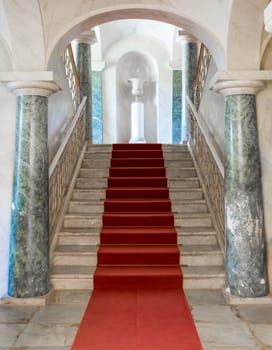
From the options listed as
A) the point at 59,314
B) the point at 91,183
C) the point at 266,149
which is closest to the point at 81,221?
the point at 91,183

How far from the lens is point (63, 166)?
19.9 feet

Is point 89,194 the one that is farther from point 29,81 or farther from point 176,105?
point 176,105

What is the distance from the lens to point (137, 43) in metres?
11.3

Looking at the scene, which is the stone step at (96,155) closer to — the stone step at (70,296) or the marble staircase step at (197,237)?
the marble staircase step at (197,237)

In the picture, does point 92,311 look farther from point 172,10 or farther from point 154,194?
point 172,10

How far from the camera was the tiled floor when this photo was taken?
10.8 feet

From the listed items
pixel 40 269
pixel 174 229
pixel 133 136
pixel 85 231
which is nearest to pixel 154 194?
pixel 174 229

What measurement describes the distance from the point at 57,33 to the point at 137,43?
24.0 feet

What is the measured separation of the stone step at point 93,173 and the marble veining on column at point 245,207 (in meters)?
2.96

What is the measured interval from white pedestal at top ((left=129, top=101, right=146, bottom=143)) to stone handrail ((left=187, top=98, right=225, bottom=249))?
322 cm

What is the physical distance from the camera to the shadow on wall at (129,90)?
446 inches

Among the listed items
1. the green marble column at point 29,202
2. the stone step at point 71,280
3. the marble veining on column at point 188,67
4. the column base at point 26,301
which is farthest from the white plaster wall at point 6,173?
the marble veining on column at point 188,67

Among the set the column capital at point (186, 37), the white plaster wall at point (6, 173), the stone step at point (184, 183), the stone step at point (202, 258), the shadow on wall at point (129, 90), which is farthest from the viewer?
the shadow on wall at point (129, 90)

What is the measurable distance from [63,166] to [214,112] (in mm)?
2373
